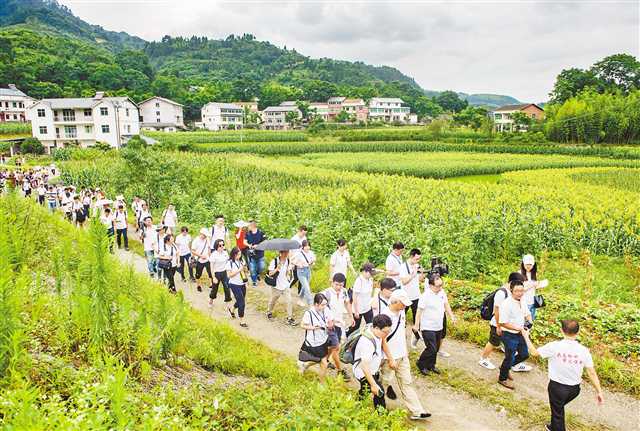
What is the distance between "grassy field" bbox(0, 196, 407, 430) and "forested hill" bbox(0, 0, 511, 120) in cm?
8061

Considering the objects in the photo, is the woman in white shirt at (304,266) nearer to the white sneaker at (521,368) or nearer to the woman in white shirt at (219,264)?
the woman in white shirt at (219,264)

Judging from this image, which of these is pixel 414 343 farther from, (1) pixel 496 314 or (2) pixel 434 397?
(1) pixel 496 314

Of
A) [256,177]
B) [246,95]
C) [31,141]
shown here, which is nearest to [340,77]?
[246,95]

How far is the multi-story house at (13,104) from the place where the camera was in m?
69.7

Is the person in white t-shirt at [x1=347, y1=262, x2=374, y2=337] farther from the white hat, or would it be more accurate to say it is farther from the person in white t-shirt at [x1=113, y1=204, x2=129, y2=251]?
the person in white t-shirt at [x1=113, y1=204, x2=129, y2=251]

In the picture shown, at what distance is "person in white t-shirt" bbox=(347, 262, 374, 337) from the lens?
8.30 m

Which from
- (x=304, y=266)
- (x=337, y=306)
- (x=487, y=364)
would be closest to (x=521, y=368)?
(x=487, y=364)

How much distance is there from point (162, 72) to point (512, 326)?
517 ft

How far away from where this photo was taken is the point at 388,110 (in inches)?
4909

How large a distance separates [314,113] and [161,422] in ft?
356

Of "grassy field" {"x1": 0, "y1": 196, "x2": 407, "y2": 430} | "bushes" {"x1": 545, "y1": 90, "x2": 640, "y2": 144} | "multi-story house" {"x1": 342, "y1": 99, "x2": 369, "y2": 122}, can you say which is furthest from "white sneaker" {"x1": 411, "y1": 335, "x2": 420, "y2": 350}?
"multi-story house" {"x1": 342, "y1": 99, "x2": 369, "y2": 122}

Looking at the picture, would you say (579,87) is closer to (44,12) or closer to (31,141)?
(31,141)

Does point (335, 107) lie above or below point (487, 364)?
above

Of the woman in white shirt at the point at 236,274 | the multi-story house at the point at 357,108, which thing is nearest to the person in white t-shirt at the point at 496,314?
the woman in white shirt at the point at 236,274
